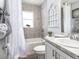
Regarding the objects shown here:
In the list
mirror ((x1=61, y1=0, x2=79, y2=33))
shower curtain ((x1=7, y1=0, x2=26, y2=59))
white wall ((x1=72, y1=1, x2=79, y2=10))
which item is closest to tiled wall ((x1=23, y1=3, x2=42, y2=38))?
shower curtain ((x1=7, y1=0, x2=26, y2=59))

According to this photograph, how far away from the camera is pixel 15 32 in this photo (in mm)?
2312

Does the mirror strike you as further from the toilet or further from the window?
the window

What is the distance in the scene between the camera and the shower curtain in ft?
7.42

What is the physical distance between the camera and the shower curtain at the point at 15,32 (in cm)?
226

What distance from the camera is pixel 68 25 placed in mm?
1859

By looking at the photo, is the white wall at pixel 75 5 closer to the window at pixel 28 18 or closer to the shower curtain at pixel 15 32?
the shower curtain at pixel 15 32

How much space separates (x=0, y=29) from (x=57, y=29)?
4.60 feet

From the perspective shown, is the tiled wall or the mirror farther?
the tiled wall

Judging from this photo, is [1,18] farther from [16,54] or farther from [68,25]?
[68,25]

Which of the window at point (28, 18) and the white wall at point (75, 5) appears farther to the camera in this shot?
the window at point (28, 18)

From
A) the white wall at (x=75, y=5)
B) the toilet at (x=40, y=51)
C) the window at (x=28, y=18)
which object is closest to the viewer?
the white wall at (x=75, y=5)

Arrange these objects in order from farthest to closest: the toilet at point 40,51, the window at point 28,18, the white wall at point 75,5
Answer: the window at point 28,18 < the toilet at point 40,51 < the white wall at point 75,5

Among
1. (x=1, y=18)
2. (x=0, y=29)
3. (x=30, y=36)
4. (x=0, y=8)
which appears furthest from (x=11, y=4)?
(x=30, y=36)

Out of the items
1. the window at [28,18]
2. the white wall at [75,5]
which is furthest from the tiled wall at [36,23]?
the white wall at [75,5]
